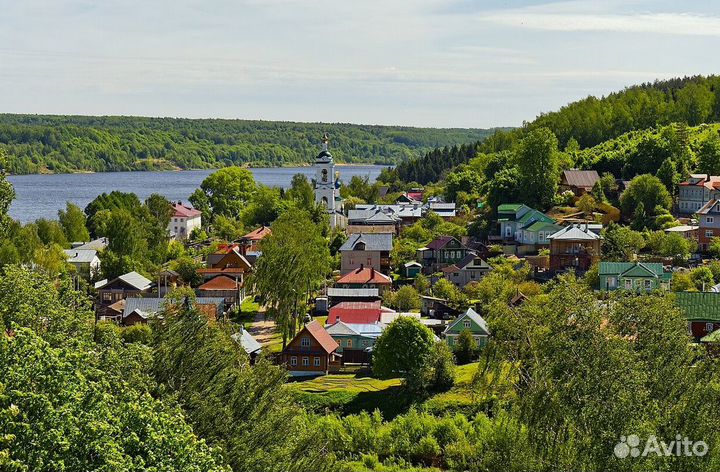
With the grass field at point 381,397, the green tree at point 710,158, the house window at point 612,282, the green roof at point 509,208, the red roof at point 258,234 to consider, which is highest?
the green tree at point 710,158

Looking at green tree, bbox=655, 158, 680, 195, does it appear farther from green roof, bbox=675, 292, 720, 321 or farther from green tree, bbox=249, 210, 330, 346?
green roof, bbox=675, 292, 720, 321

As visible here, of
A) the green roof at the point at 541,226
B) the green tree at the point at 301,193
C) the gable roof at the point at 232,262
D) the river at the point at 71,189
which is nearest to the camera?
the gable roof at the point at 232,262

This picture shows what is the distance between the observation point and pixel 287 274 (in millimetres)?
34781

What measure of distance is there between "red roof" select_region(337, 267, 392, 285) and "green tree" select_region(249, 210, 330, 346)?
1396 mm

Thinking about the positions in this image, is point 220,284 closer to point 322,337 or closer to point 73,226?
point 322,337

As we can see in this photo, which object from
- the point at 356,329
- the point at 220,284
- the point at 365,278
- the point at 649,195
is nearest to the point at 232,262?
the point at 220,284

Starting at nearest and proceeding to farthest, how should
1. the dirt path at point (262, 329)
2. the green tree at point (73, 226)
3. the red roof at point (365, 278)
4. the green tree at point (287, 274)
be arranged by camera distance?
the green tree at point (287, 274) → the dirt path at point (262, 329) → the red roof at point (365, 278) → the green tree at point (73, 226)

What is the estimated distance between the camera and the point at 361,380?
30.6m

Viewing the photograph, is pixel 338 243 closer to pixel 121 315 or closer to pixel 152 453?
pixel 121 315

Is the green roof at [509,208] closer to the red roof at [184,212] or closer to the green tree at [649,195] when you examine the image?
the green tree at [649,195]

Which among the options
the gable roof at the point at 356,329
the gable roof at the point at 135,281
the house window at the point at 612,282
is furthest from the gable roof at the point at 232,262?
the house window at the point at 612,282

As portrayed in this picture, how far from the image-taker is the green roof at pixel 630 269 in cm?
3681

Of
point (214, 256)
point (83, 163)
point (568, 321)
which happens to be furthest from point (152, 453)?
point (83, 163)

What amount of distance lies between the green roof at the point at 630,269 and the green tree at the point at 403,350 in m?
10.0
